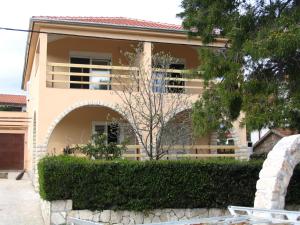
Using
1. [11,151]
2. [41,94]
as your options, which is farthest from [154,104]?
[11,151]

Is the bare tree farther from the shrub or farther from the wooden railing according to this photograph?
the shrub

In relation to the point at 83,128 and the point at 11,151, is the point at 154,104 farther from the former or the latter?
the point at 11,151

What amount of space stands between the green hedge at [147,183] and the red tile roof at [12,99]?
126 ft

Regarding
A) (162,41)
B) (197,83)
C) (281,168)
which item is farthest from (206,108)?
(197,83)

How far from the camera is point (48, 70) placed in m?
17.5

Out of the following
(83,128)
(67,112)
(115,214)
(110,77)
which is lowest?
(115,214)

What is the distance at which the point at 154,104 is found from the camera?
15992 millimetres

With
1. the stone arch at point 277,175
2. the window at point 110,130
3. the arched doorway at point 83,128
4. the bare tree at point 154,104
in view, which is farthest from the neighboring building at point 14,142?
the stone arch at point 277,175

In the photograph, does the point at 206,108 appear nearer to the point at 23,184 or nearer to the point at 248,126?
the point at 248,126

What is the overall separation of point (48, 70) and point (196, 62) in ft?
24.2

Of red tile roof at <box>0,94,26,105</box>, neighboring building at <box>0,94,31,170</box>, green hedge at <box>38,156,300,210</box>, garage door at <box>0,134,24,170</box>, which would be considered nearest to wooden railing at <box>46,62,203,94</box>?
green hedge at <box>38,156,300,210</box>

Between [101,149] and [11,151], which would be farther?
[11,151]

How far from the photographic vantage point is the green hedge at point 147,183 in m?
11.4

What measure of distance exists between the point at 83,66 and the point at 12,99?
35533 millimetres
